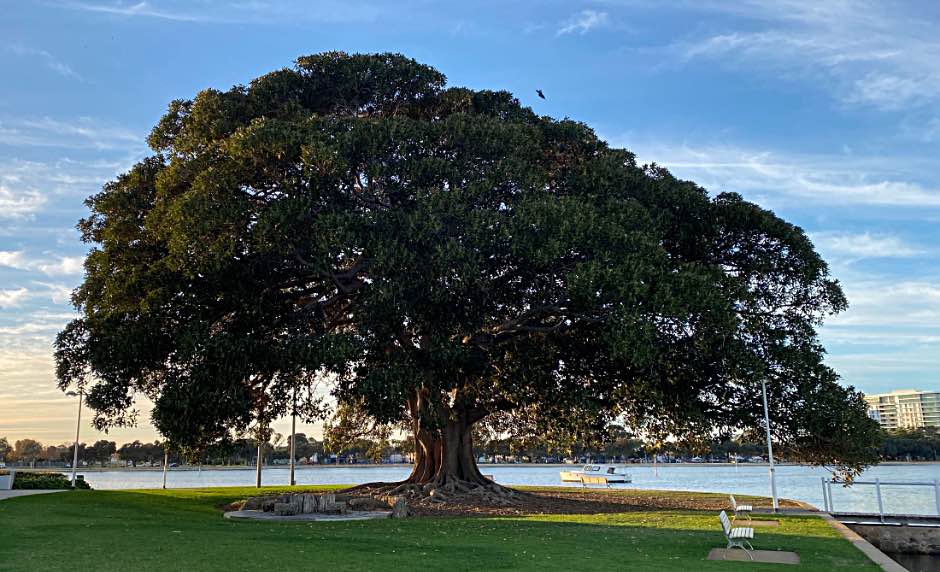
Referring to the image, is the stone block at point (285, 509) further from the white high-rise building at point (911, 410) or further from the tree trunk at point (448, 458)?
the white high-rise building at point (911, 410)

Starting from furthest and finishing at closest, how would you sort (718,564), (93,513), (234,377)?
(234,377)
(93,513)
(718,564)

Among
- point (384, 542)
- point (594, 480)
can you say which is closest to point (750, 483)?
point (594, 480)

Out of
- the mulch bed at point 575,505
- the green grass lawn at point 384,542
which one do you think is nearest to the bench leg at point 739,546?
the green grass lawn at point 384,542

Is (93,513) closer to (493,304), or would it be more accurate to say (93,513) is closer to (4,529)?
(4,529)

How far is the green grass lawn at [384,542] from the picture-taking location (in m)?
11.8

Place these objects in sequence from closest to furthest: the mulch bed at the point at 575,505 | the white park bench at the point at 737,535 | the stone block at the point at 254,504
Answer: the white park bench at the point at 737,535 < the mulch bed at the point at 575,505 < the stone block at the point at 254,504

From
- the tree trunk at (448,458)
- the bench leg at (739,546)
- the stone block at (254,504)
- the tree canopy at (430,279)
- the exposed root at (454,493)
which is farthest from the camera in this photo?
the tree trunk at (448,458)

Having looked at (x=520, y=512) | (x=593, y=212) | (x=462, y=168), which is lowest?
(x=520, y=512)

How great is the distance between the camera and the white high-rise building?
128 meters

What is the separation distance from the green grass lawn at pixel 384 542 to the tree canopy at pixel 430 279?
4268 millimetres

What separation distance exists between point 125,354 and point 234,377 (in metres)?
3.35

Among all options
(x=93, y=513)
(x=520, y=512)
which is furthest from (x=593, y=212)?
(x=93, y=513)

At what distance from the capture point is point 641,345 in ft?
68.7

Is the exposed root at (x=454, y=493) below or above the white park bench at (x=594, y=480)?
above
